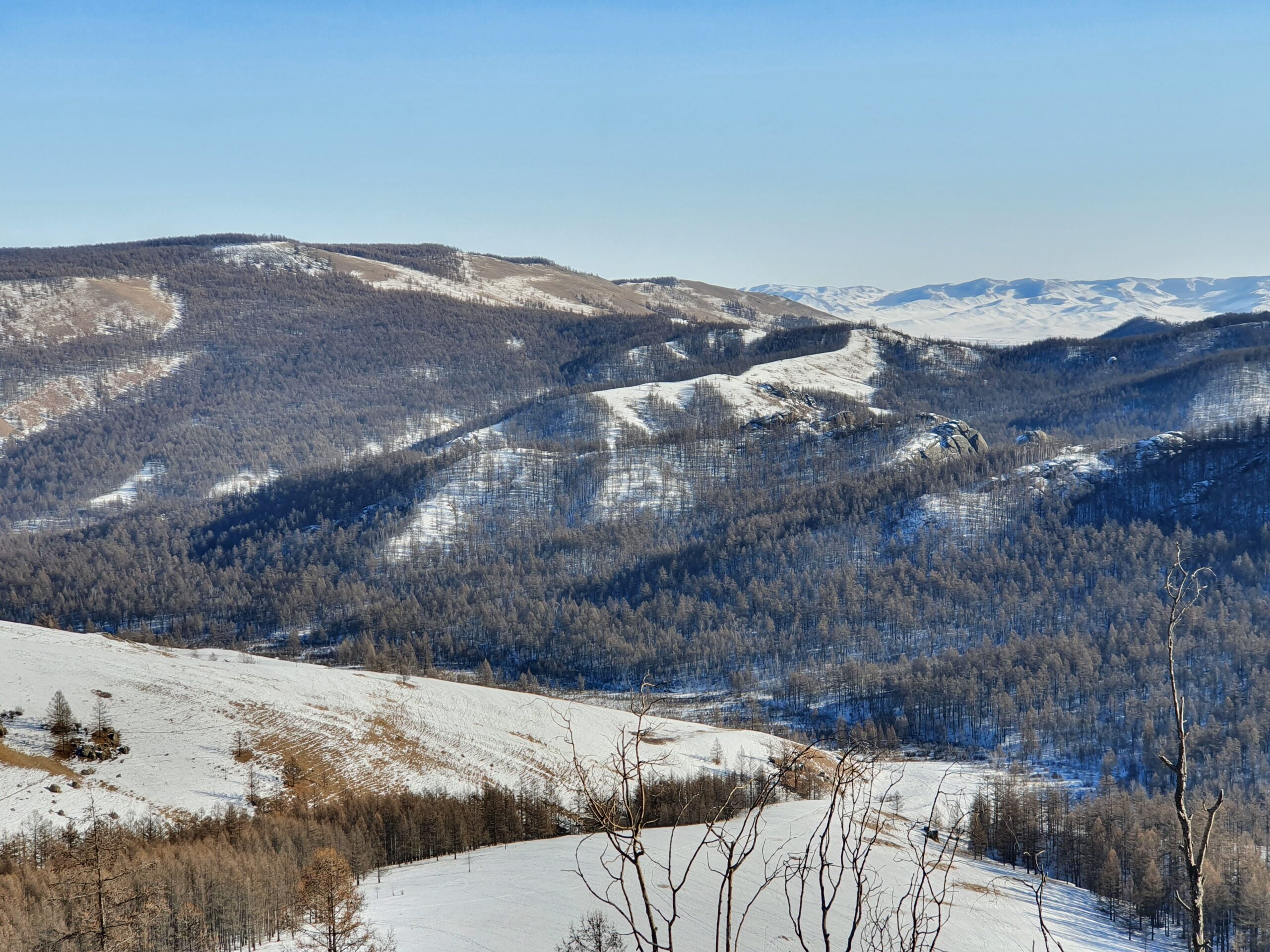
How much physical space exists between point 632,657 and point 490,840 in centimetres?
8376

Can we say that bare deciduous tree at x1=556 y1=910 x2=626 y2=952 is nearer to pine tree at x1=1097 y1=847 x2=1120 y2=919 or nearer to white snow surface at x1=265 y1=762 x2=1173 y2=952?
white snow surface at x1=265 y1=762 x2=1173 y2=952

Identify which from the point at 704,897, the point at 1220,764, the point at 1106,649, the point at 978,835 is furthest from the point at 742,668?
the point at 704,897

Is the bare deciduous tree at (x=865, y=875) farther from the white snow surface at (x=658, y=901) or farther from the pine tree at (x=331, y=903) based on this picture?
the pine tree at (x=331, y=903)

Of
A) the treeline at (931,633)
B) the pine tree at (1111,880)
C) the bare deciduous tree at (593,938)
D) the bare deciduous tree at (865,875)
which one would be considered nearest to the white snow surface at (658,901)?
the pine tree at (1111,880)

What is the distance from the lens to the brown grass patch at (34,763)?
3297 inches

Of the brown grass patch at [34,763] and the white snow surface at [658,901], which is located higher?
the brown grass patch at [34,763]

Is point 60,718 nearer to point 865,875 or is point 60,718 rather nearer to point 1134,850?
point 865,875

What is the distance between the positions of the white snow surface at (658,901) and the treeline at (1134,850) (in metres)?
3.41

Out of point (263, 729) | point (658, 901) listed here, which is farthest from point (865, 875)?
point (263, 729)

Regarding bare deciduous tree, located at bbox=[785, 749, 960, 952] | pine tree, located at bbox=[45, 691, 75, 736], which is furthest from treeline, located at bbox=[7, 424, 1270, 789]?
pine tree, located at bbox=[45, 691, 75, 736]

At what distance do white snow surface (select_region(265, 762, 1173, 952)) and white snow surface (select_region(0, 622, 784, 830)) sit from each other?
14.6m

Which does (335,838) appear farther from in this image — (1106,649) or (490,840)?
(1106,649)

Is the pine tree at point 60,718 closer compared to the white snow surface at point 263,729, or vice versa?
the white snow surface at point 263,729

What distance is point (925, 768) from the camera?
126 meters
